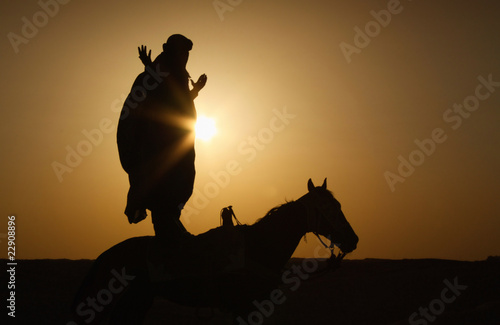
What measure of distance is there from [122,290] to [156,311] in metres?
13.7

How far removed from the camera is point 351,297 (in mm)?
21391

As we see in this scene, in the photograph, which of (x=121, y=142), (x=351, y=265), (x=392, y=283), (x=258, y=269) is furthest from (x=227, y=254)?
(x=351, y=265)

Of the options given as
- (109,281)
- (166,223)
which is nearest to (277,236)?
(166,223)

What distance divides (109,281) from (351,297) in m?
16.6

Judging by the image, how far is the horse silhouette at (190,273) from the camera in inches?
252

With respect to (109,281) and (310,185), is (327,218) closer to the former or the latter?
(310,185)

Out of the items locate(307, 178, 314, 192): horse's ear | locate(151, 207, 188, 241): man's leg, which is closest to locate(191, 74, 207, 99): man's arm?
locate(151, 207, 188, 241): man's leg

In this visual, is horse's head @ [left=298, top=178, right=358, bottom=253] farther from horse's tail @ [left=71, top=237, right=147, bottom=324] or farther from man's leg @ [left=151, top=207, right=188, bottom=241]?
horse's tail @ [left=71, top=237, right=147, bottom=324]

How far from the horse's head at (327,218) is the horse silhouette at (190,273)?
449mm

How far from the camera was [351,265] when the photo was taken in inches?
1150

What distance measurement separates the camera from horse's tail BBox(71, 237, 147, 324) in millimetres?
6336

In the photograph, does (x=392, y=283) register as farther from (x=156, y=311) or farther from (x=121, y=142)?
(x=121, y=142)

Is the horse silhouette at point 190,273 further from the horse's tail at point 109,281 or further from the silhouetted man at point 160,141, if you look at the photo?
the silhouetted man at point 160,141

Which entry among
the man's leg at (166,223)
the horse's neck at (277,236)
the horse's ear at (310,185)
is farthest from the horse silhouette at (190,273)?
the horse's ear at (310,185)
